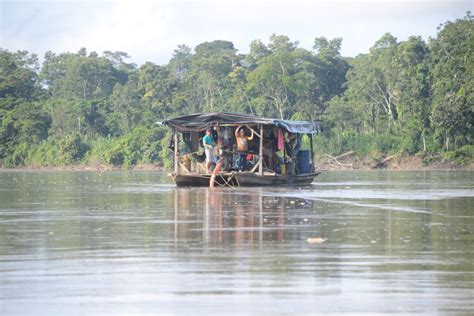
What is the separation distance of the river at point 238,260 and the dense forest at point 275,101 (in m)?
42.0

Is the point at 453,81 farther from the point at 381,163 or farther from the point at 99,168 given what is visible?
the point at 99,168

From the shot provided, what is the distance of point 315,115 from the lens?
244ft

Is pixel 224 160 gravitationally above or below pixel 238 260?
above

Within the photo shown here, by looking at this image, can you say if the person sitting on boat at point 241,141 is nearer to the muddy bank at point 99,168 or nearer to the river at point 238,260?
the river at point 238,260

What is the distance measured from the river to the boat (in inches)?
376

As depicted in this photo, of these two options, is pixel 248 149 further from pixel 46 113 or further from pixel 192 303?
pixel 46 113

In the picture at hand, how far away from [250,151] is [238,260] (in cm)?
2123

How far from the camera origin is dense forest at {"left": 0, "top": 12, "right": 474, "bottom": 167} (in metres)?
63.0

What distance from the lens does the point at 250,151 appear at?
1300 inches

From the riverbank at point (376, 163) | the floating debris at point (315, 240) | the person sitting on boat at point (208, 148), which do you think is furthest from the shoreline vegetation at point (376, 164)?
the floating debris at point (315, 240)

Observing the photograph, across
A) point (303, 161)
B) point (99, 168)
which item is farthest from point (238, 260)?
point (99, 168)

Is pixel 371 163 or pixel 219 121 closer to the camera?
pixel 219 121

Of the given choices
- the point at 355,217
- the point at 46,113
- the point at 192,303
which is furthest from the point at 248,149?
the point at 46,113

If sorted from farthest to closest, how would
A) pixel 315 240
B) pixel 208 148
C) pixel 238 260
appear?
pixel 208 148 < pixel 315 240 < pixel 238 260
